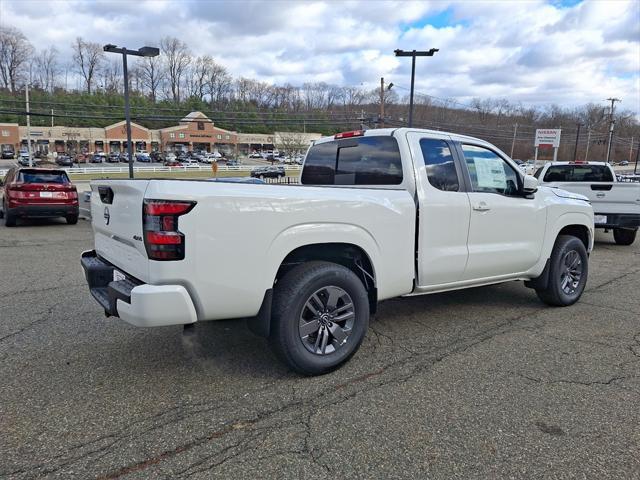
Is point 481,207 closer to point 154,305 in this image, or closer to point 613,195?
point 154,305

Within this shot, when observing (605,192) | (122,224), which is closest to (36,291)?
(122,224)

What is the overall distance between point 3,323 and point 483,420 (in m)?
4.52

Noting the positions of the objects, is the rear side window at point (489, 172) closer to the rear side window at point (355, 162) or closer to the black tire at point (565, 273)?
the rear side window at point (355, 162)

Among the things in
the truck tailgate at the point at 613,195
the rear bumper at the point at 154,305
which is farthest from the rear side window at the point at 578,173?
the rear bumper at the point at 154,305

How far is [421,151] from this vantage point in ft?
13.4

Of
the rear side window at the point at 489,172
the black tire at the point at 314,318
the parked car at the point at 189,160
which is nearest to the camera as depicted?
the black tire at the point at 314,318

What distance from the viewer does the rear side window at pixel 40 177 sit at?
37.6 feet

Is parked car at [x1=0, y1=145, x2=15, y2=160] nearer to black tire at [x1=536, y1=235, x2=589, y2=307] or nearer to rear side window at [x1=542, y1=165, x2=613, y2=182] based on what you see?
rear side window at [x1=542, y1=165, x2=613, y2=182]

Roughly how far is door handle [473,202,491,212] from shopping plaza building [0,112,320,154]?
71.9 m

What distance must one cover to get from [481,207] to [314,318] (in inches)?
80.1

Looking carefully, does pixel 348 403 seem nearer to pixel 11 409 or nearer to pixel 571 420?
pixel 571 420

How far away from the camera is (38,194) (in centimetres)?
1157

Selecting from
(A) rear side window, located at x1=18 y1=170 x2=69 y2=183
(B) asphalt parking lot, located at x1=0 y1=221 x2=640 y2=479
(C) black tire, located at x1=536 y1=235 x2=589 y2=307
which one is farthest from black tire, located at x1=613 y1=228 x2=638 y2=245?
(A) rear side window, located at x1=18 y1=170 x2=69 y2=183

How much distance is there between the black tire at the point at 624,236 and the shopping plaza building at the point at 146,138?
218 feet
